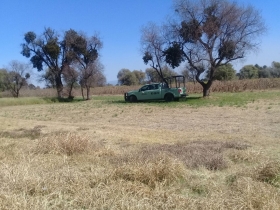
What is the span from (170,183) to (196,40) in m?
19.9

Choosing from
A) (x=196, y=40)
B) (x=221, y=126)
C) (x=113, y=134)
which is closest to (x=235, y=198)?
(x=113, y=134)

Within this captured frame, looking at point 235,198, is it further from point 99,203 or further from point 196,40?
point 196,40

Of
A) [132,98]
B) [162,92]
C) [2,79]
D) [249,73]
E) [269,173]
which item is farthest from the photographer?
[249,73]

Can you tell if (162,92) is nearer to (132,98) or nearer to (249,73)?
(132,98)

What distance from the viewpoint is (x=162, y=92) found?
2272 centimetres

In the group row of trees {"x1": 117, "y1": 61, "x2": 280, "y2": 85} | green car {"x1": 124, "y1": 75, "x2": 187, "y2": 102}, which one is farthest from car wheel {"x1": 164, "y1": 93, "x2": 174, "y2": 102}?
row of trees {"x1": 117, "y1": 61, "x2": 280, "y2": 85}

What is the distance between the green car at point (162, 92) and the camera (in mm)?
22188


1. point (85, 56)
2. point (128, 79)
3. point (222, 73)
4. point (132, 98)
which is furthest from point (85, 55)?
point (128, 79)

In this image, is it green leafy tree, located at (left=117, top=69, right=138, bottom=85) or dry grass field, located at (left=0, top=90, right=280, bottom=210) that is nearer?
dry grass field, located at (left=0, top=90, right=280, bottom=210)

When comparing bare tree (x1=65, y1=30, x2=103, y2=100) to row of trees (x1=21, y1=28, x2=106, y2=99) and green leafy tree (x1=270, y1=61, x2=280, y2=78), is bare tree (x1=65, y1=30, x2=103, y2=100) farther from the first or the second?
green leafy tree (x1=270, y1=61, x2=280, y2=78)

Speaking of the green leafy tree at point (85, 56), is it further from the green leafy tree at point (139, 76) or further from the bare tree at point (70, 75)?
the green leafy tree at point (139, 76)

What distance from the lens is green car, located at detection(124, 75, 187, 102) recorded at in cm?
2219

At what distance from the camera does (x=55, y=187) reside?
3766mm

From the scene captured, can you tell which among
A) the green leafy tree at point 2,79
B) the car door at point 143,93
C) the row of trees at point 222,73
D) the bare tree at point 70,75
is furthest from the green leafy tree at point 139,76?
the car door at point 143,93
